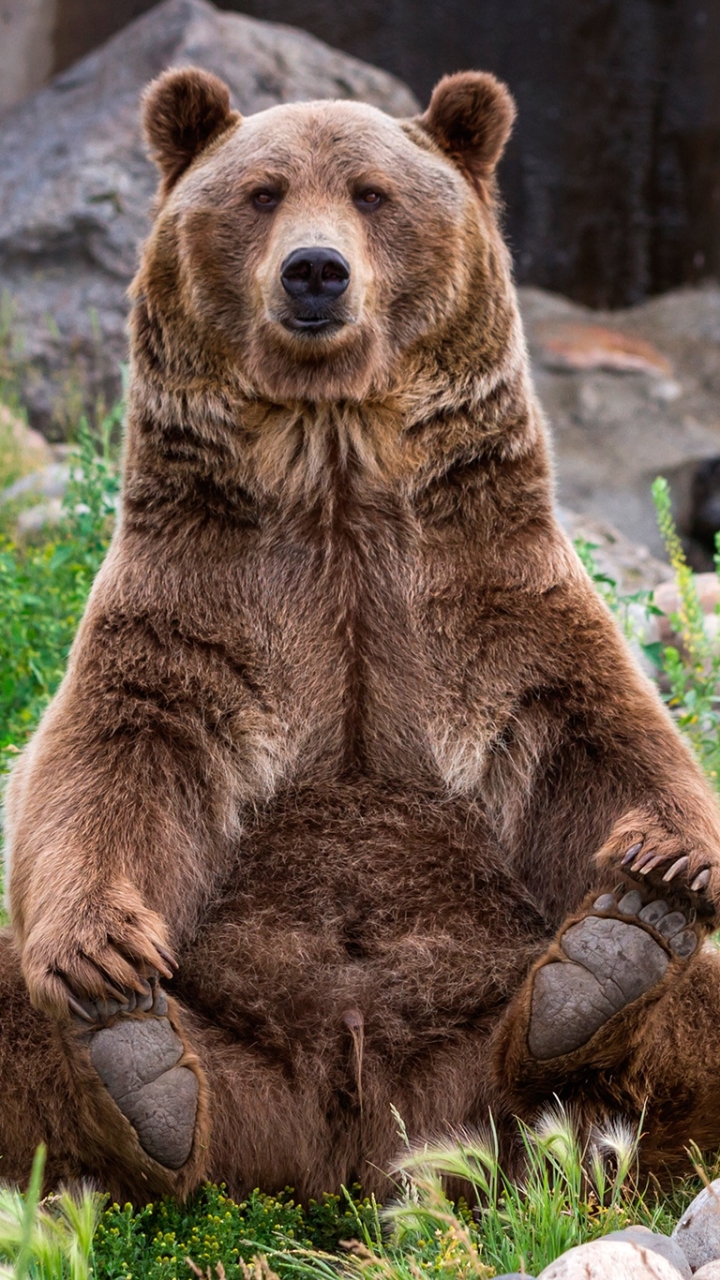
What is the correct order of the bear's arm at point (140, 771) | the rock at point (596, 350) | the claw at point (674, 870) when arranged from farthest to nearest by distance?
the rock at point (596, 350)
the bear's arm at point (140, 771)
the claw at point (674, 870)

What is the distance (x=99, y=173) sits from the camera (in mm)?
10961

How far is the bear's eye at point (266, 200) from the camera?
138 inches

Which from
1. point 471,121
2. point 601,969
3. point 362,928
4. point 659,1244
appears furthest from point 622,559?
point 659,1244

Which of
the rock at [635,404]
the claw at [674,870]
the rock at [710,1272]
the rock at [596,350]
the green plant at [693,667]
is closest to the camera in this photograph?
the rock at [710,1272]

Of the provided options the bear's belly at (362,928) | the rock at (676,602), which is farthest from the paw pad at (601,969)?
the rock at (676,602)

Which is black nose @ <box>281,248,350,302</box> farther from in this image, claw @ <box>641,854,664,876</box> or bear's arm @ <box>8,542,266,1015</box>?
claw @ <box>641,854,664,876</box>

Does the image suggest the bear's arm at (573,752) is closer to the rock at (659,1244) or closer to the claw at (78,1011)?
the rock at (659,1244)

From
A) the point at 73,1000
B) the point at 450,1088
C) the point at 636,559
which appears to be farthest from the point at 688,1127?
the point at 636,559

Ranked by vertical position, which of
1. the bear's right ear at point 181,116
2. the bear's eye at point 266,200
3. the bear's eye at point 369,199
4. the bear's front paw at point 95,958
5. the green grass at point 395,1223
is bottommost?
the green grass at point 395,1223

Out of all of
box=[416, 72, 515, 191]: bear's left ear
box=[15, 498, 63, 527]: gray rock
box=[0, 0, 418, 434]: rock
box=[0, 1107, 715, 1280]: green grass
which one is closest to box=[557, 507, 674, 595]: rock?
box=[15, 498, 63, 527]: gray rock

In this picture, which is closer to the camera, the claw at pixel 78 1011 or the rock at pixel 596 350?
the claw at pixel 78 1011

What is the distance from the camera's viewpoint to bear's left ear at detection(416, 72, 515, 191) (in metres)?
3.77

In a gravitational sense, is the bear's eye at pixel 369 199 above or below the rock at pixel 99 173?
below

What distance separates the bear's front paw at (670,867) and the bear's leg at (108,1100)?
0.91 m
